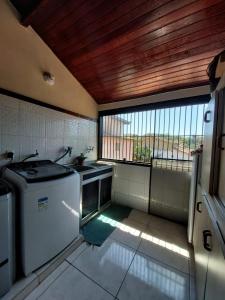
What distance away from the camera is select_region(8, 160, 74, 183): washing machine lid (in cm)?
135

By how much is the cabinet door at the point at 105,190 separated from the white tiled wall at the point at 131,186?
0.09 metres

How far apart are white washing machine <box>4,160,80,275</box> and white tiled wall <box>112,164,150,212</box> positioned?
136 centimetres

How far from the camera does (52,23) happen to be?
5.91 feet

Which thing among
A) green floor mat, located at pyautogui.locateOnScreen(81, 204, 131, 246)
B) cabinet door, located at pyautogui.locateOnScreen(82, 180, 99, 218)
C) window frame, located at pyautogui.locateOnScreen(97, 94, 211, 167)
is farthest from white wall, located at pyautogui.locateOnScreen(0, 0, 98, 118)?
green floor mat, located at pyautogui.locateOnScreen(81, 204, 131, 246)

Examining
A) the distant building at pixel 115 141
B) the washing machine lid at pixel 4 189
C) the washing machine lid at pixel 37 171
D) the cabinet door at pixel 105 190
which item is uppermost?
the distant building at pixel 115 141

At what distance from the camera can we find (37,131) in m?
2.00

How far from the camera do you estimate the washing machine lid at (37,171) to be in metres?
1.35

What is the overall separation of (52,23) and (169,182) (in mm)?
2737

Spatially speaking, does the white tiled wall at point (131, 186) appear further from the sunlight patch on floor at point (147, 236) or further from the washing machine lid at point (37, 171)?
the washing machine lid at point (37, 171)

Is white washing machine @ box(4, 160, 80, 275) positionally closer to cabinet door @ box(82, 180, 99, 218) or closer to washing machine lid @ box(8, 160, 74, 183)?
washing machine lid @ box(8, 160, 74, 183)

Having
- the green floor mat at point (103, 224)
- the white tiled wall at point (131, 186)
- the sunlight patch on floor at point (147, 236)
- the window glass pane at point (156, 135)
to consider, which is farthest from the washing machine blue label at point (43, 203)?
the window glass pane at point (156, 135)

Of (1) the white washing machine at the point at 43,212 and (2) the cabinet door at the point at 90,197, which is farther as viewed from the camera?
(2) the cabinet door at the point at 90,197

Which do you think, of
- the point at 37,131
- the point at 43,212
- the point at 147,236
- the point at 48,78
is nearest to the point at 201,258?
the point at 147,236

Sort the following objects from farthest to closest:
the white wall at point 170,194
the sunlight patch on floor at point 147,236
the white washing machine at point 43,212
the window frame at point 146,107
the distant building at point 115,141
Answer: the distant building at point 115,141, the white wall at point 170,194, the window frame at point 146,107, the sunlight patch on floor at point 147,236, the white washing machine at point 43,212
